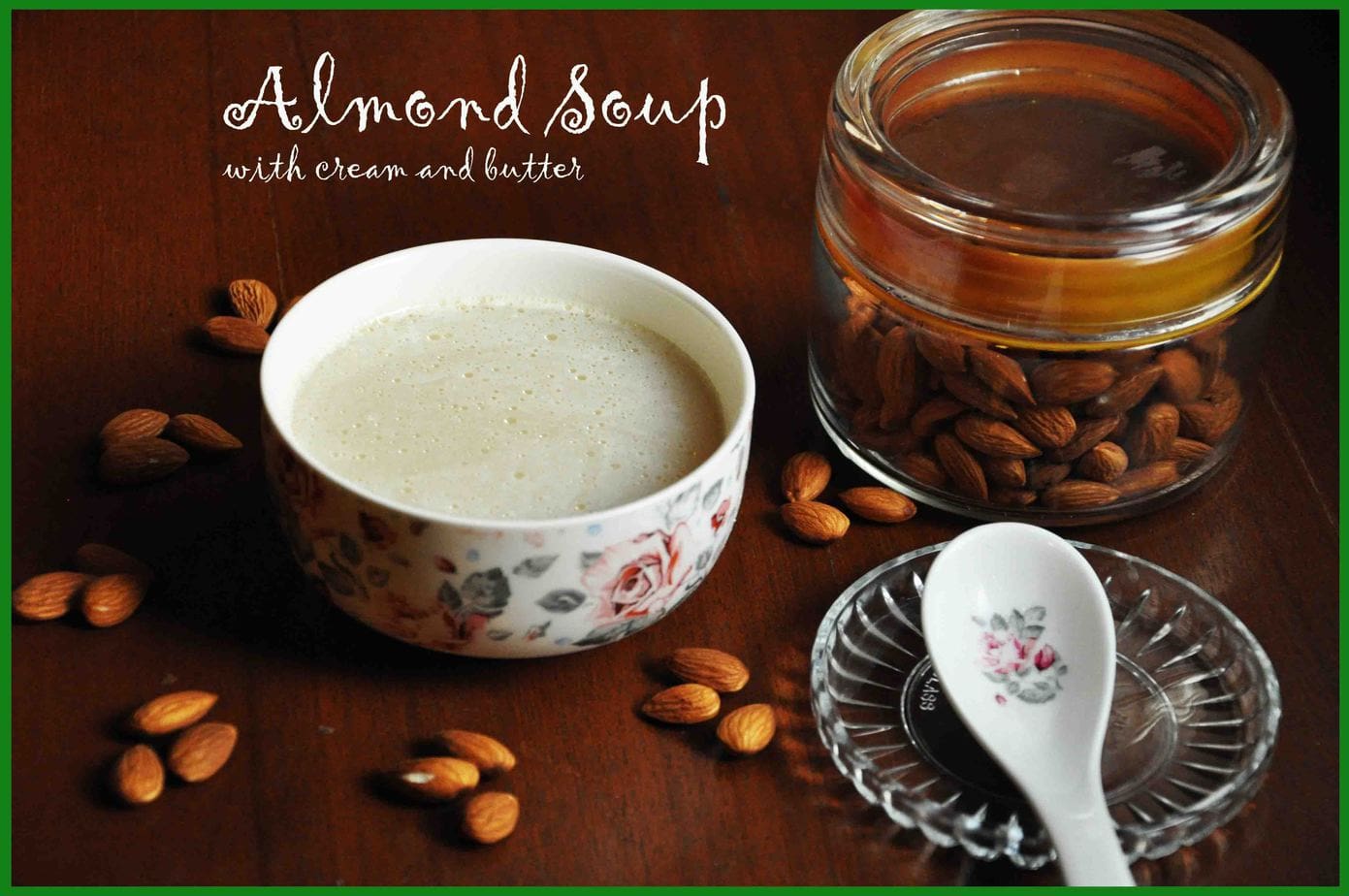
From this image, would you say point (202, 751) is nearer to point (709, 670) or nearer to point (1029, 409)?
point (709, 670)

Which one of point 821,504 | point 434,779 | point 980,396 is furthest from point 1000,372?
point 434,779

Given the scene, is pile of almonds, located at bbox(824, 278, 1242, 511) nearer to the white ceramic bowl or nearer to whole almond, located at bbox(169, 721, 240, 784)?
the white ceramic bowl

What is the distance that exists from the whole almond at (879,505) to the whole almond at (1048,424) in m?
0.08

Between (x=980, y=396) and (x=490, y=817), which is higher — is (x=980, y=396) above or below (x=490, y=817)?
above

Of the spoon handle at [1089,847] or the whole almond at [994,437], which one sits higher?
the whole almond at [994,437]

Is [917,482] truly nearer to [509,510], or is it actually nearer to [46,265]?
[509,510]

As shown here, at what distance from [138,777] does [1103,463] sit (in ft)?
1.57

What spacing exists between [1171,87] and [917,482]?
25 centimetres

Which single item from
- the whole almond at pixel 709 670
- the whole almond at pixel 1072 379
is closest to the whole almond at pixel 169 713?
the whole almond at pixel 709 670

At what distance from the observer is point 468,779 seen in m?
0.71

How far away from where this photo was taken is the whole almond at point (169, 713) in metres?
0.72

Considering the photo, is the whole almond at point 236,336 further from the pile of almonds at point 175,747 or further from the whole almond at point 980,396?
the whole almond at point 980,396

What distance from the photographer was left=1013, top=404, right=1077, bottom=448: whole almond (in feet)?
2.66

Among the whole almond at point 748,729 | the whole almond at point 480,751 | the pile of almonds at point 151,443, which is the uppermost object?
the whole almond at point 748,729
